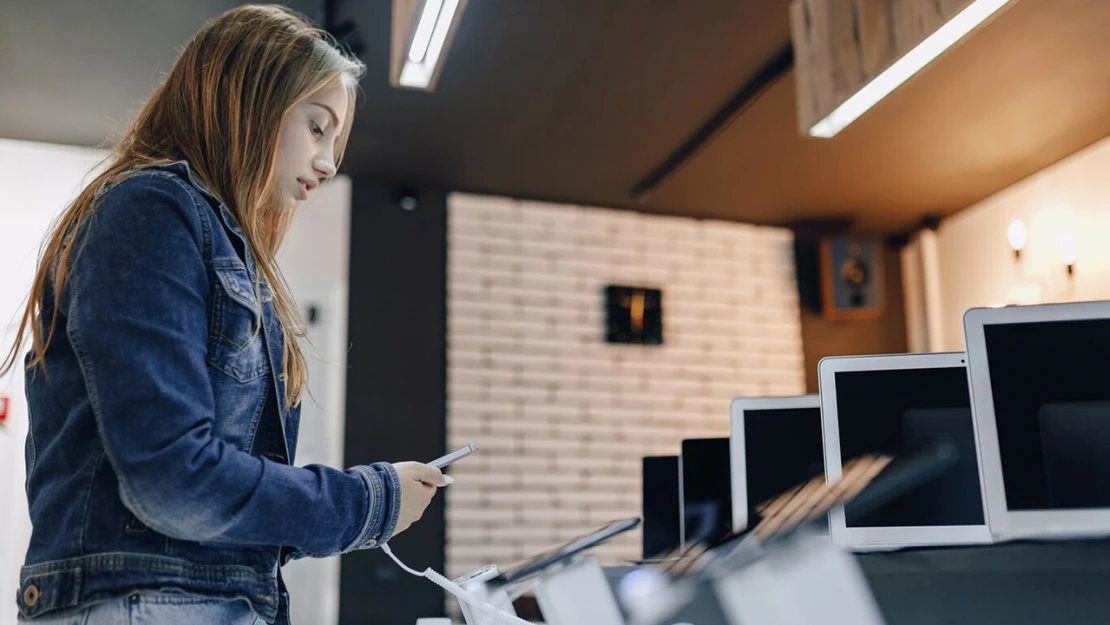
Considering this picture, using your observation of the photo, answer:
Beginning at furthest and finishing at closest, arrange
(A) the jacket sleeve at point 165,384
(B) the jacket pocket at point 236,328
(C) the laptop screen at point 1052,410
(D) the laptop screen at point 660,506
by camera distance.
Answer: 1. (D) the laptop screen at point 660,506
2. (C) the laptop screen at point 1052,410
3. (B) the jacket pocket at point 236,328
4. (A) the jacket sleeve at point 165,384

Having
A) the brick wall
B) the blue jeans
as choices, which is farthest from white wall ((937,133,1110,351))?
the blue jeans

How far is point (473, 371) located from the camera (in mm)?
5266

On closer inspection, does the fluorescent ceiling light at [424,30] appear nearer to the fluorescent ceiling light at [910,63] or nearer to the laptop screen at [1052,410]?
the fluorescent ceiling light at [910,63]

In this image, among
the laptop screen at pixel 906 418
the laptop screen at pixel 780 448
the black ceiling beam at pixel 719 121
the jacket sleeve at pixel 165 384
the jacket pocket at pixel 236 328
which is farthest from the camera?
the black ceiling beam at pixel 719 121

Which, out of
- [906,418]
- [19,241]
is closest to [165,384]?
[906,418]

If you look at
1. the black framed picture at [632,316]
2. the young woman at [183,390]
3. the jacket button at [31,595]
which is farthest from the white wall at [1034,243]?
the jacket button at [31,595]

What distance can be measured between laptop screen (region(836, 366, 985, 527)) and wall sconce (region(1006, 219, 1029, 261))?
392 centimetres

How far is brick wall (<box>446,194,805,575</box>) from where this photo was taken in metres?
5.20

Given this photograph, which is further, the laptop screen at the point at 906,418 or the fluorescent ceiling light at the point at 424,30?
the fluorescent ceiling light at the point at 424,30

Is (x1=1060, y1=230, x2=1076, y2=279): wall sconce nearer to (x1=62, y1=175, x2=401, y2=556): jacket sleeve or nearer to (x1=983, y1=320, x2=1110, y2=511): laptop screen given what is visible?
(x1=983, y1=320, x2=1110, y2=511): laptop screen

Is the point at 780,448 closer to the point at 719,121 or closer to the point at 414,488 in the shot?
the point at 414,488

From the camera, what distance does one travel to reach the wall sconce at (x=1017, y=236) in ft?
17.4

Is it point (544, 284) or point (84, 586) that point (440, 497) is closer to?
point (544, 284)

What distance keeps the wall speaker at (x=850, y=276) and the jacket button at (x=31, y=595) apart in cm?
560
